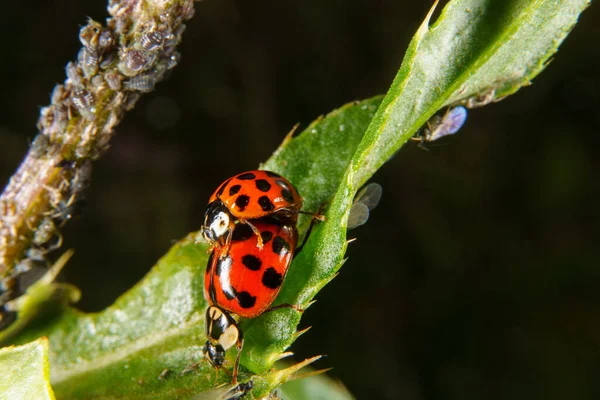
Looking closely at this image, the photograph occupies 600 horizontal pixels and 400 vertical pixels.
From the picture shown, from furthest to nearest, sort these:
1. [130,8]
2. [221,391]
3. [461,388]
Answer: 1. [461,388]
2. [130,8]
3. [221,391]

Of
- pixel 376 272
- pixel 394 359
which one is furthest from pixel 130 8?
pixel 394 359

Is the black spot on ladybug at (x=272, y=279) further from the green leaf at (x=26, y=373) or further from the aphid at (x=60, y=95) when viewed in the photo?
the aphid at (x=60, y=95)

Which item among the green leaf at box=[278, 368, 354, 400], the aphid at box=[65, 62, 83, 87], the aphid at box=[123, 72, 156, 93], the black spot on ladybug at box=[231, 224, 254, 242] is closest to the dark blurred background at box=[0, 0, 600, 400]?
the green leaf at box=[278, 368, 354, 400]

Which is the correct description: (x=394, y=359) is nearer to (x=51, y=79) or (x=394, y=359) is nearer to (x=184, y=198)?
(x=184, y=198)

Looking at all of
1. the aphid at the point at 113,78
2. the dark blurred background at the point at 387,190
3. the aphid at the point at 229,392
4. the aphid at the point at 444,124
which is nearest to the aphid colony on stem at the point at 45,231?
the aphid at the point at 113,78

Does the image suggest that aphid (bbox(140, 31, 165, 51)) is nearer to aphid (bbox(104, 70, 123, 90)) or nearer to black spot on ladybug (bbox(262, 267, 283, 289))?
aphid (bbox(104, 70, 123, 90))

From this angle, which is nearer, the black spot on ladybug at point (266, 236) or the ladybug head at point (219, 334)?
the ladybug head at point (219, 334)

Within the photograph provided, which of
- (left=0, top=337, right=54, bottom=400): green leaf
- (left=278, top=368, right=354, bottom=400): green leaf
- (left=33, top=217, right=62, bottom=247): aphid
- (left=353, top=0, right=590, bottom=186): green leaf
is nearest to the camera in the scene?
(left=0, top=337, right=54, bottom=400): green leaf
